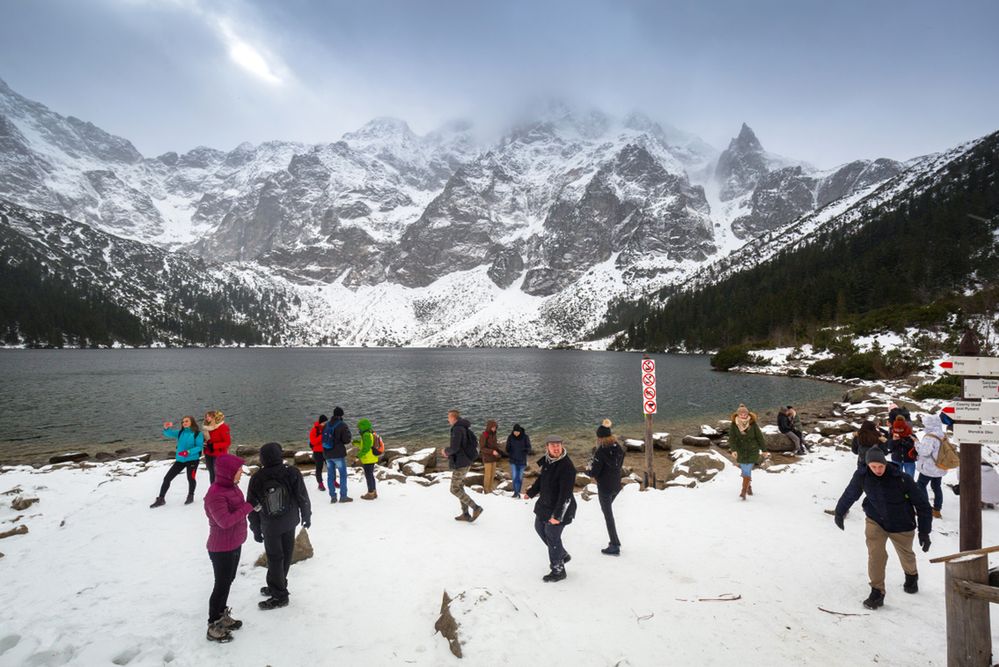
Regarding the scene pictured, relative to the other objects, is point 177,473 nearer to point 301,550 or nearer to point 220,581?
point 301,550

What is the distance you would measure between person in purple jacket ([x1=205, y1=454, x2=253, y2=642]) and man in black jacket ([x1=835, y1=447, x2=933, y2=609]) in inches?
353

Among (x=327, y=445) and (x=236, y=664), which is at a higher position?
(x=327, y=445)

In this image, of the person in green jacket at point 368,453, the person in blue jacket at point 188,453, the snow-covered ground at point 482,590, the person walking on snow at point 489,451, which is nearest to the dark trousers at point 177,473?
the person in blue jacket at point 188,453

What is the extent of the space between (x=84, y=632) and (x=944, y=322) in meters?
69.9

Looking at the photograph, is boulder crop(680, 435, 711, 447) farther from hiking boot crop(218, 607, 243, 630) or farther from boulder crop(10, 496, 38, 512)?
boulder crop(10, 496, 38, 512)

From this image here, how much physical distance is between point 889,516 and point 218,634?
30.9 feet

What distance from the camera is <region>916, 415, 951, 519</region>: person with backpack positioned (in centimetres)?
1014

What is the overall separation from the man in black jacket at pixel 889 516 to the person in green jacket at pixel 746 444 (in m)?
5.46

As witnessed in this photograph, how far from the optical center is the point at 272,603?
650 centimetres

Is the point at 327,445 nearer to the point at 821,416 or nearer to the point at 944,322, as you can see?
the point at 821,416

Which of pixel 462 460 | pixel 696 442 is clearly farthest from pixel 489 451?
pixel 696 442

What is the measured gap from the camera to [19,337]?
13625cm


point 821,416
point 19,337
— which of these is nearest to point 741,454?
point 821,416

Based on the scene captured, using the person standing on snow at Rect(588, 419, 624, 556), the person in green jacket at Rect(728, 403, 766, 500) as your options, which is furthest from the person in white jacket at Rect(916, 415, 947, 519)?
the person standing on snow at Rect(588, 419, 624, 556)
